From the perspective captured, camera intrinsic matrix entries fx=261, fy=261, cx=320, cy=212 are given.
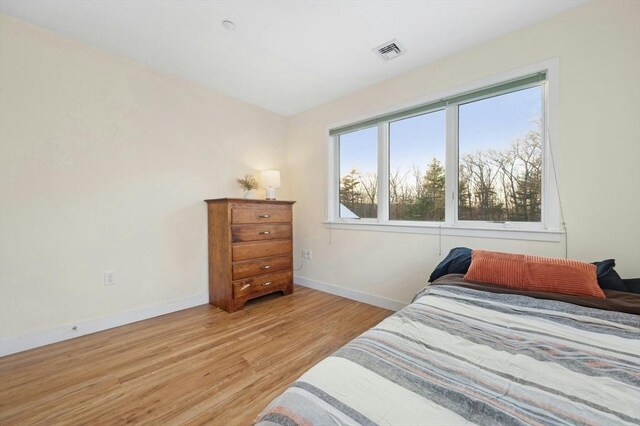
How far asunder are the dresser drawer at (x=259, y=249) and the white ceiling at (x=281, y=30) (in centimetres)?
175

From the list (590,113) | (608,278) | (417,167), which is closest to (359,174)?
(417,167)

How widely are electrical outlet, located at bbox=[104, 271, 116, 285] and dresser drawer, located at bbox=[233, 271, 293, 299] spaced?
102 cm

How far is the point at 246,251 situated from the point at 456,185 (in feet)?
7.02

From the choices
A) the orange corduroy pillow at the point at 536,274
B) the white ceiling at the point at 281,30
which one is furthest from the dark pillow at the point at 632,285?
the white ceiling at the point at 281,30

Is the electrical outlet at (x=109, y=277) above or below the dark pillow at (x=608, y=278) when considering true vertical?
below

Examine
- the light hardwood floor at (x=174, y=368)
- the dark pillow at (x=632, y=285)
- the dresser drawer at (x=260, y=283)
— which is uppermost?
the dark pillow at (x=632, y=285)

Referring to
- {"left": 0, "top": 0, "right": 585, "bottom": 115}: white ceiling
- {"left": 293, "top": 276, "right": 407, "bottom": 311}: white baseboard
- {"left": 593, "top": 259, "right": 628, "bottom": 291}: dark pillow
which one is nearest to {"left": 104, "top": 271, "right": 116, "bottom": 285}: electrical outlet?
{"left": 0, "top": 0, "right": 585, "bottom": 115}: white ceiling

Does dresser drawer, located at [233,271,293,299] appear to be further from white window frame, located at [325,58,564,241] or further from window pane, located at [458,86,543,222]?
window pane, located at [458,86,543,222]

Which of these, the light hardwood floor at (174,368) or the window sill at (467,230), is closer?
the light hardwood floor at (174,368)

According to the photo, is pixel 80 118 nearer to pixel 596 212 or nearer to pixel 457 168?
pixel 457 168

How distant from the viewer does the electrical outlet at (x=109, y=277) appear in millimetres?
2254

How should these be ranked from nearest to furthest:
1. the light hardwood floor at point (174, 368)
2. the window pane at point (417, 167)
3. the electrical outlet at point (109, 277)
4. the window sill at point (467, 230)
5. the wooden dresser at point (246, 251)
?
the light hardwood floor at point (174, 368) < the window sill at point (467, 230) < the electrical outlet at point (109, 277) < the window pane at point (417, 167) < the wooden dresser at point (246, 251)

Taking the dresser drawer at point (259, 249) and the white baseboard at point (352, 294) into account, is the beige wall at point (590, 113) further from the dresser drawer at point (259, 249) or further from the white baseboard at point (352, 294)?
the dresser drawer at point (259, 249)

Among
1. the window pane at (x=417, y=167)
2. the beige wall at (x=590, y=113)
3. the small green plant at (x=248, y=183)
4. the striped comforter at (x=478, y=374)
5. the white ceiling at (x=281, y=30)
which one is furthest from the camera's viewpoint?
the small green plant at (x=248, y=183)
